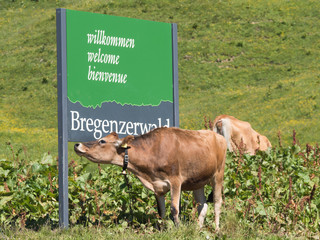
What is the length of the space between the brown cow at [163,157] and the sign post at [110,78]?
82cm

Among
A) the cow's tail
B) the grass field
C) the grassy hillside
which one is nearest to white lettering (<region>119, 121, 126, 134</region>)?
the cow's tail

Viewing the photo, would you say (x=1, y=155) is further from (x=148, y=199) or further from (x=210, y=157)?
(x=210, y=157)

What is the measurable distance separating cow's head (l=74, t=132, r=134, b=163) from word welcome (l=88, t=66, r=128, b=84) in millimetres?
1368

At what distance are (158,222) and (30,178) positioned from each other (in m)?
3.22

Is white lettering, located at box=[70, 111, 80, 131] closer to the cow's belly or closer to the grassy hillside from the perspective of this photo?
the cow's belly

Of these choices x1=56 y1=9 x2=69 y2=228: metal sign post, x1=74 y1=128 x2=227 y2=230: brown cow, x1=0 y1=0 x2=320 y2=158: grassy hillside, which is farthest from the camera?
x1=0 y1=0 x2=320 y2=158: grassy hillside

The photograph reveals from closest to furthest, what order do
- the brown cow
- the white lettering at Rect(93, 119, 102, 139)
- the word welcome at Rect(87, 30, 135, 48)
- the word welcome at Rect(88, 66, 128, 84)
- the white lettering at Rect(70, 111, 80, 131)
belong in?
1. the brown cow
2. the white lettering at Rect(70, 111, 80, 131)
3. the white lettering at Rect(93, 119, 102, 139)
4. the word welcome at Rect(88, 66, 128, 84)
5. the word welcome at Rect(87, 30, 135, 48)

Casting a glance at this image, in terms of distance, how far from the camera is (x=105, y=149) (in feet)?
30.4

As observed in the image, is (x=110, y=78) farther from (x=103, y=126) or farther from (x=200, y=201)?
(x=200, y=201)

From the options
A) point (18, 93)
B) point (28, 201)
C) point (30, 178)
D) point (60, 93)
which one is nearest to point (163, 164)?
point (60, 93)

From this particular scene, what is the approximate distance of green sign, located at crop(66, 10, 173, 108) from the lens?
33.3 feet

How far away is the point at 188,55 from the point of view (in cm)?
4912

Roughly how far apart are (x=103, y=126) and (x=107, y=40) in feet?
5.05

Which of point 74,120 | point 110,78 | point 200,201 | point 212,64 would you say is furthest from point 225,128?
point 212,64
